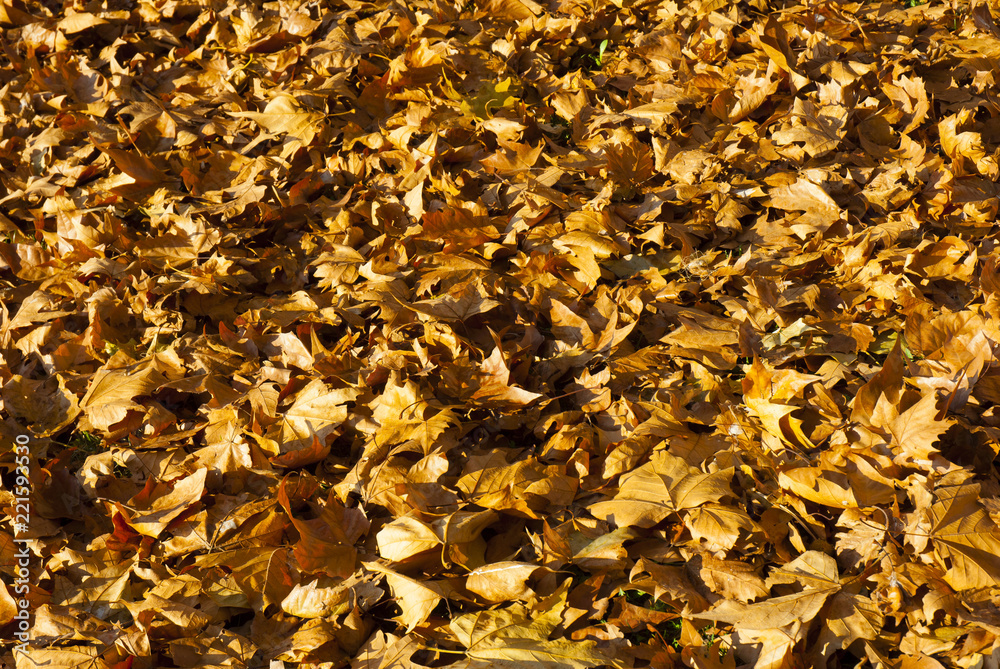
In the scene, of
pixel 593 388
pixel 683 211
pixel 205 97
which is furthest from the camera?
pixel 205 97

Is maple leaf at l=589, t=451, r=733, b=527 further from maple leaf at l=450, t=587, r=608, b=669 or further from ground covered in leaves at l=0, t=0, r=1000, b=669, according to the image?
maple leaf at l=450, t=587, r=608, b=669

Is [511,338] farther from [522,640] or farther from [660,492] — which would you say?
[522,640]

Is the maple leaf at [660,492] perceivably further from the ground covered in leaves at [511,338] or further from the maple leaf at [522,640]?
the maple leaf at [522,640]

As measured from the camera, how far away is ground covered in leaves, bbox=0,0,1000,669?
1.49 metres

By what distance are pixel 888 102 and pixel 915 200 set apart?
50 cm

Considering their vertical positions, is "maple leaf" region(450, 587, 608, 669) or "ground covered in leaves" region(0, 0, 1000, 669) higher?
"ground covered in leaves" region(0, 0, 1000, 669)

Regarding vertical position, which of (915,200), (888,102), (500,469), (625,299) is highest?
(888,102)

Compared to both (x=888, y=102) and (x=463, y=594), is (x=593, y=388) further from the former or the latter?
(x=888, y=102)

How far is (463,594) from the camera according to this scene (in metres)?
1.52

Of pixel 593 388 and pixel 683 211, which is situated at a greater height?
pixel 683 211

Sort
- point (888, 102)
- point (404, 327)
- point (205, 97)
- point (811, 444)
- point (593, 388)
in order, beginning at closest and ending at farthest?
point (811, 444), point (593, 388), point (404, 327), point (888, 102), point (205, 97)

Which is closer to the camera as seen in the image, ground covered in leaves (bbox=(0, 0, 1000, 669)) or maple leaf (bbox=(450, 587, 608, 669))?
maple leaf (bbox=(450, 587, 608, 669))

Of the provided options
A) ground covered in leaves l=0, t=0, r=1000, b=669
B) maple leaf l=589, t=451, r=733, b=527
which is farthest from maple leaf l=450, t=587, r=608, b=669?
maple leaf l=589, t=451, r=733, b=527

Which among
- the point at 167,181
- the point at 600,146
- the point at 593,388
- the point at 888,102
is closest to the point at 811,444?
the point at 593,388
